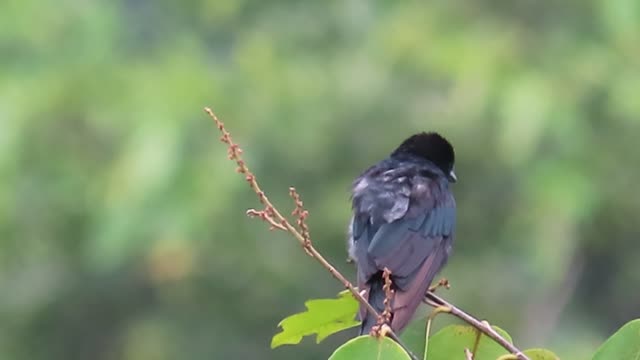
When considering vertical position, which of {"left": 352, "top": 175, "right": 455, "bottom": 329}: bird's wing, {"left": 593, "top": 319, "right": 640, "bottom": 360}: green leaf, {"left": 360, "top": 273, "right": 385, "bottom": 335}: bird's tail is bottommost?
{"left": 593, "top": 319, "right": 640, "bottom": 360}: green leaf

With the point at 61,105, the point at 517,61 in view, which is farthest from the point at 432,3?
the point at 61,105

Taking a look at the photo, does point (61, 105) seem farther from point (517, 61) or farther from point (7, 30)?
point (517, 61)

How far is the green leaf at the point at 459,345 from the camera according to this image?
9.03 ft

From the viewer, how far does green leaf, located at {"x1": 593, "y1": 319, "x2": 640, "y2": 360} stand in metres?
2.58

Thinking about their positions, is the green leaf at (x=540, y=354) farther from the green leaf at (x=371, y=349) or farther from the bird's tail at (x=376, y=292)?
the bird's tail at (x=376, y=292)

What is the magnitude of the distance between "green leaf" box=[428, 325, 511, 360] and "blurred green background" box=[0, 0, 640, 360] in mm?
3950

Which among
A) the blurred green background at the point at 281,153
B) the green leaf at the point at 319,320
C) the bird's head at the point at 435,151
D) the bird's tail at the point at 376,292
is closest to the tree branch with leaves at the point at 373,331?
the green leaf at the point at 319,320

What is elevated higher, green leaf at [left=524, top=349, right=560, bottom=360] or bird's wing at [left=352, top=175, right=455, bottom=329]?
bird's wing at [left=352, top=175, right=455, bottom=329]

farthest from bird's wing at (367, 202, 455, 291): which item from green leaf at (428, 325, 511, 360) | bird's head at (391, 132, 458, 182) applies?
green leaf at (428, 325, 511, 360)

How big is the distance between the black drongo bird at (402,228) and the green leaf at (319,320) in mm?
223

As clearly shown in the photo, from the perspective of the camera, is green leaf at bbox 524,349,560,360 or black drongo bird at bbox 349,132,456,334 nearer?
green leaf at bbox 524,349,560,360

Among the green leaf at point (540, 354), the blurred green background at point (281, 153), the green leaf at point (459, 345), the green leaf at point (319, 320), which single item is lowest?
the green leaf at point (540, 354)

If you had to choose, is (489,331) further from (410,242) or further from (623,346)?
(410,242)

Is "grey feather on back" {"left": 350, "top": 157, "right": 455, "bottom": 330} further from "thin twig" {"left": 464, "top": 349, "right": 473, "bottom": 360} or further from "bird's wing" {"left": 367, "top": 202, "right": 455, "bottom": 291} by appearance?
"thin twig" {"left": 464, "top": 349, "right": 473, "bottom": 360}
